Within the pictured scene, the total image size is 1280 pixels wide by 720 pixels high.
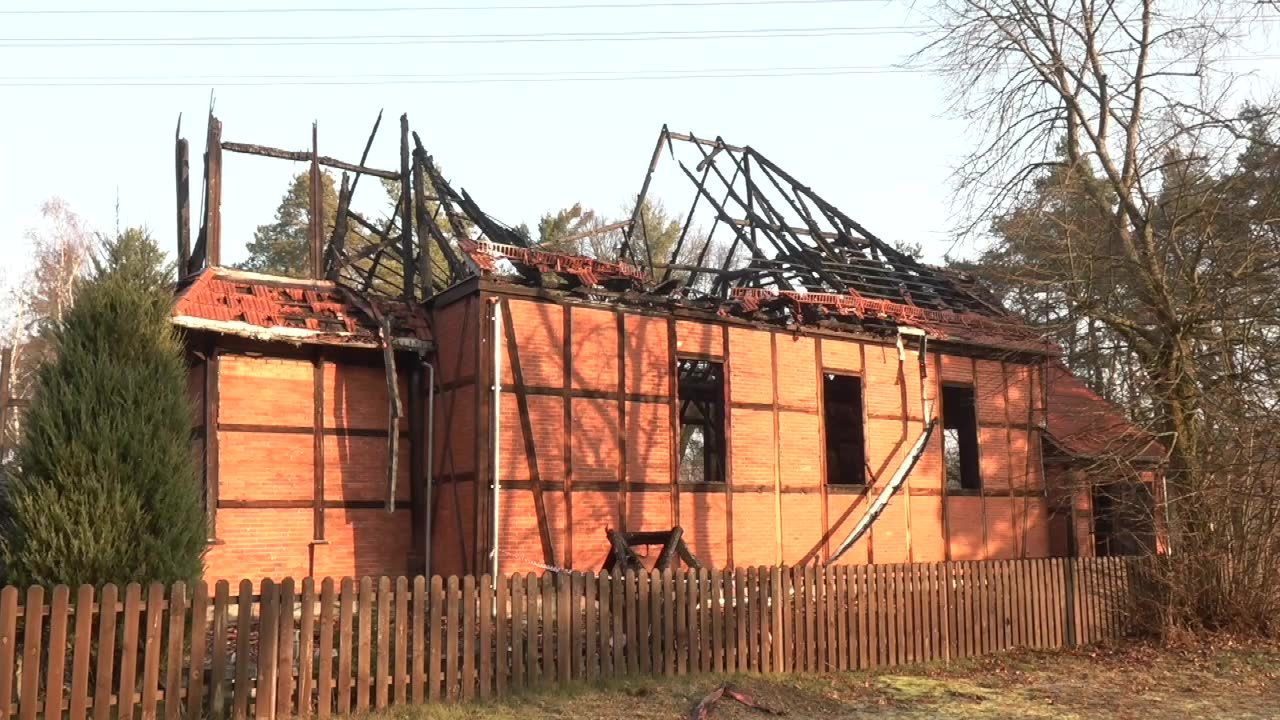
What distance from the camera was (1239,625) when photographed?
1298 cm

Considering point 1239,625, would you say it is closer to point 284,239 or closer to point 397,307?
point 397,307

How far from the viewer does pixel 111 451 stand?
7285 mm

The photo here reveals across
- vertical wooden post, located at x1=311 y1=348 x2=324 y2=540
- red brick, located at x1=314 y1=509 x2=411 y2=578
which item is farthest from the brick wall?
vertical wooden post, located at x1=311 y1=348 x2=324 y2=540

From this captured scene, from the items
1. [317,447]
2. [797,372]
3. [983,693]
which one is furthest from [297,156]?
[983,693]

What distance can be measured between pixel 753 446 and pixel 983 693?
17.5ft

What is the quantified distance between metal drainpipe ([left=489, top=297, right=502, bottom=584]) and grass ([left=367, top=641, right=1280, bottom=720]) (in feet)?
10.9

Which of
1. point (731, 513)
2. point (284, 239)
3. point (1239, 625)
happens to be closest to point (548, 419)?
point (731, 513)

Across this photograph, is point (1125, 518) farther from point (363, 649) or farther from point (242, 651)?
point (242, 651)

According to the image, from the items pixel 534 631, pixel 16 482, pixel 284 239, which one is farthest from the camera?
pixel 284 239

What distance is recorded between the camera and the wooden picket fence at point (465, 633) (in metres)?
6.74

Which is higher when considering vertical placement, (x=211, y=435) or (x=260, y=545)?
(x=211, y=435)

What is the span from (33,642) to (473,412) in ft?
20.7

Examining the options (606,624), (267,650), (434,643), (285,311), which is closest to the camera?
(267,650)

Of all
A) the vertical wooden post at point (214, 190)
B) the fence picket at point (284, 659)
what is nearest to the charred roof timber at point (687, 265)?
the vertical wooden post at point (214, 190)
